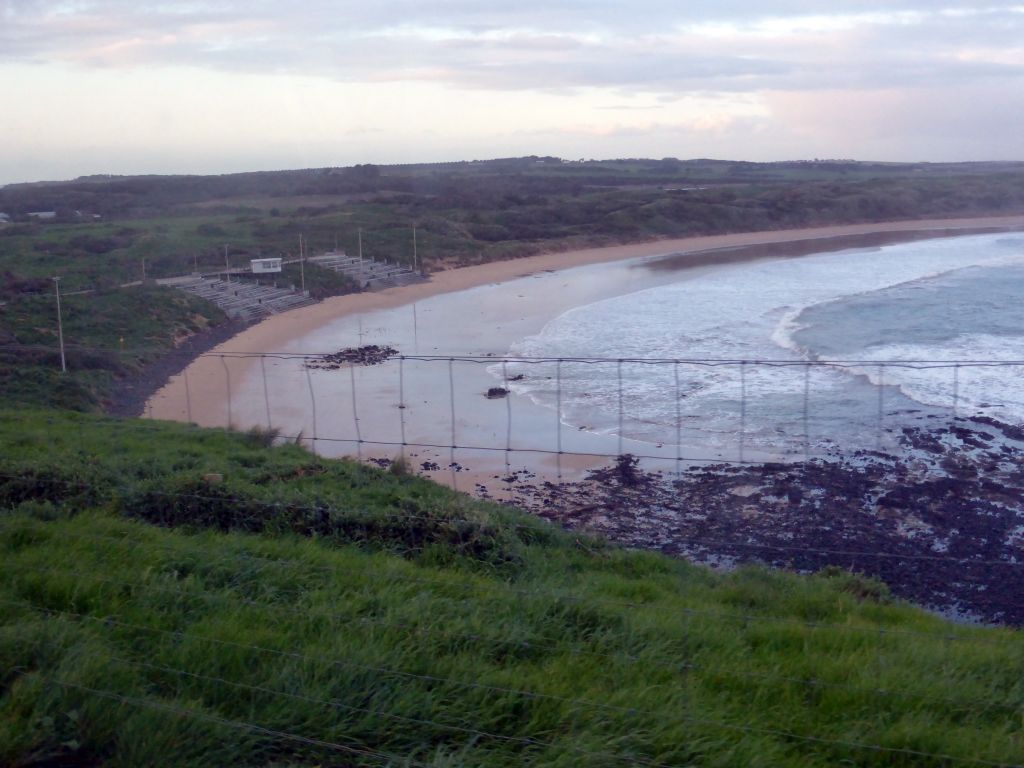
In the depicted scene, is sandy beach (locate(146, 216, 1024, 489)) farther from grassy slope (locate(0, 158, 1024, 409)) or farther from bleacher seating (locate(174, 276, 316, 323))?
grassy slope (locate(0, 158, 1024, 409))

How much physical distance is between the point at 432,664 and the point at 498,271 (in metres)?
40.3

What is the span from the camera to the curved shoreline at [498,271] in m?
19.2

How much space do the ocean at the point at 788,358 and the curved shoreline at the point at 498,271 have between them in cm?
637

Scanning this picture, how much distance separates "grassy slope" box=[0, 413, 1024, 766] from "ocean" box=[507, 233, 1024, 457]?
4220 millimetres

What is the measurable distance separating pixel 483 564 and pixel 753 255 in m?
45.2

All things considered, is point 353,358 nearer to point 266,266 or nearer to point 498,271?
point 266,266

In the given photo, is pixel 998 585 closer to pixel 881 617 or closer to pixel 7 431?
pixel 881 617

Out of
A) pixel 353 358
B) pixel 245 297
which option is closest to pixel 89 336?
pixel 353 358

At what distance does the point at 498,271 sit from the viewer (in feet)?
143

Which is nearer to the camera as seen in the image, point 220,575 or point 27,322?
point 220,575

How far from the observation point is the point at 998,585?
27.4 ft

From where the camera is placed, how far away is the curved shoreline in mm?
19156

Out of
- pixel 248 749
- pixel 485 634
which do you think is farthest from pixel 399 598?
pixel 248 749

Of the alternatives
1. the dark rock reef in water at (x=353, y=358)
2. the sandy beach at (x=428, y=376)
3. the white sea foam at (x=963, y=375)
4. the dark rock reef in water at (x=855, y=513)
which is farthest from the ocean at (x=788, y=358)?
the dark rock reef in water at (x=353, y=358)
